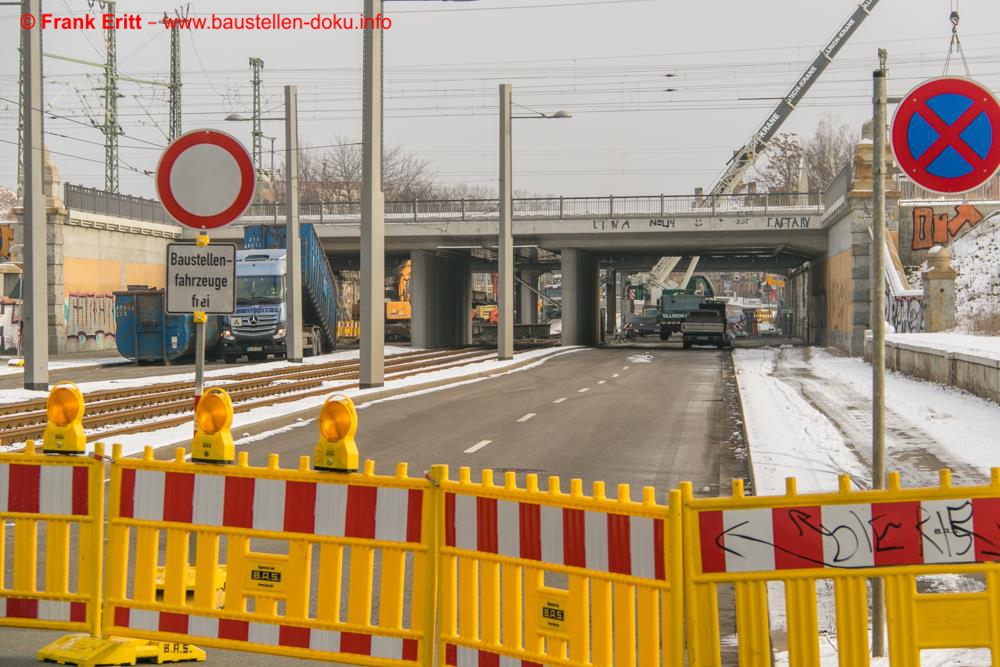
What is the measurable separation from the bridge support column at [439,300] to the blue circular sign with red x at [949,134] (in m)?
56.4

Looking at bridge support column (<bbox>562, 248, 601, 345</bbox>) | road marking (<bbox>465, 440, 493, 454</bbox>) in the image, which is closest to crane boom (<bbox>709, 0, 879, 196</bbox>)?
bridge support column (<bbox>562, 248, 601, 345</bbox>)

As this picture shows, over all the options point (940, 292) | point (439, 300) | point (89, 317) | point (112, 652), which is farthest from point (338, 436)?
point (439, 300)

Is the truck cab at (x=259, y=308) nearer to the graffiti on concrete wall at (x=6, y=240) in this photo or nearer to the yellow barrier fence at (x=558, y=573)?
the graffiti on concrete wall at (x=6, y=240)

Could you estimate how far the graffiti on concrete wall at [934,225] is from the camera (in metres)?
49.7

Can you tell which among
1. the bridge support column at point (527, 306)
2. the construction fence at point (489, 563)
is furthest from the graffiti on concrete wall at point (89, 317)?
the bridge support column at point (527, 306)

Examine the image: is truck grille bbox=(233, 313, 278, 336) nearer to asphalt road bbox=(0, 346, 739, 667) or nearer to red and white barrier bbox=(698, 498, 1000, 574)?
asphalt road bbox=(0, 346, 739, 667)

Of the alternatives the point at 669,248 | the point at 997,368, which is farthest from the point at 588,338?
the point at 997,368

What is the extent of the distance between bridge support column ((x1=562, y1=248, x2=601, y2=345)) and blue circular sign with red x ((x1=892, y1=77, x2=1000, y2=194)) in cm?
5489

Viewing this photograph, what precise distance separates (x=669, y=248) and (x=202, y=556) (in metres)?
56.5

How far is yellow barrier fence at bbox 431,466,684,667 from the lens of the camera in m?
5.12

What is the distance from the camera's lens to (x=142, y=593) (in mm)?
6355

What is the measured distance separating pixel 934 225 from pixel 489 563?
157 feet

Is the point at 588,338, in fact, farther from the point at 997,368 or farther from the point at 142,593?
the point at 142,593

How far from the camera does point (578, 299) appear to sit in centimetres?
6225
